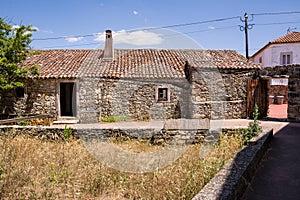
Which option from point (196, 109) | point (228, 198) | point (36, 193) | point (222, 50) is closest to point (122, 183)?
point (36, 193)

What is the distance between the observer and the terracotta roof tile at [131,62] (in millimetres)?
14445

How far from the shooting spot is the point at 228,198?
3543 mm

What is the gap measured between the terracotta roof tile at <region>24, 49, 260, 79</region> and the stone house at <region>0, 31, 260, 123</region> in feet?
0.18

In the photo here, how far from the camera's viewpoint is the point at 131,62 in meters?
16.2

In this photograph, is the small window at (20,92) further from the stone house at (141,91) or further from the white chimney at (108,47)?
the white chimney at (108,47)

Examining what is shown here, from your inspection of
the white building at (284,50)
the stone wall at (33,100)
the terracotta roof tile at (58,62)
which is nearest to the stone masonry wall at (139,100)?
the terracotta roof tile at (58,62)

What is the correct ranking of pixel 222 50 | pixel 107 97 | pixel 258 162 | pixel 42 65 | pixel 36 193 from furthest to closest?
pixel 222 50, pixel 42 65, pixel 107 97, pixel 258 162, pixel 36 193

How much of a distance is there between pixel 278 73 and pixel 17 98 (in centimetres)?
1379

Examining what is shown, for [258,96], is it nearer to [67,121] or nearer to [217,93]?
[217,93]

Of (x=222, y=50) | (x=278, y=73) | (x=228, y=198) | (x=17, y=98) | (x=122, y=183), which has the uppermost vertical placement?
(x=222, y=50)

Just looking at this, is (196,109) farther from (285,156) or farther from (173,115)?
(285,156)

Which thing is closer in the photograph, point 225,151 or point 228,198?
point 228,198

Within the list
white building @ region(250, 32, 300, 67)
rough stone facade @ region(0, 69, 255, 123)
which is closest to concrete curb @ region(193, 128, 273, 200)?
rough stone facade @ region(0, 69, 255, 123)

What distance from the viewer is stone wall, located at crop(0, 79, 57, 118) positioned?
14492mm
